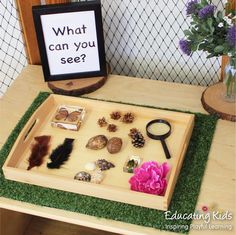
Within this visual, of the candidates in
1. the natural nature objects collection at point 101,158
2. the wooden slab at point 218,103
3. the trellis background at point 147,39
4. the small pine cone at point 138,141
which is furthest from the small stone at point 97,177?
the trellis background at point 147,39

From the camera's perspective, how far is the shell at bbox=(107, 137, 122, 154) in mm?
1141

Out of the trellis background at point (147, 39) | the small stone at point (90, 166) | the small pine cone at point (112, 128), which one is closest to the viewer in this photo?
the small stone at point (90, 166)

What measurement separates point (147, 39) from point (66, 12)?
1.10ft

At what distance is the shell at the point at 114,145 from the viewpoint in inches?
44.9

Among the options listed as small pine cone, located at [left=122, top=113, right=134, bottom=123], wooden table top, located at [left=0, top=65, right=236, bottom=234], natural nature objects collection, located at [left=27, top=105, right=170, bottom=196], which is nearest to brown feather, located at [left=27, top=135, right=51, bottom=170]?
natural nature objects collection, located at [left=27, top=105, right=170, bottom=196]

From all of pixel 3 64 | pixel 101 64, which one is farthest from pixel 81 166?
pixel 3 64

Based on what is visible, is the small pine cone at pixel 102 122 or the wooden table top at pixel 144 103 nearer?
the wooden table top at pixel 144 103

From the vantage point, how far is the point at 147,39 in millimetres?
1461

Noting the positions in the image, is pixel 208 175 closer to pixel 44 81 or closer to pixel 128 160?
pixel 128 160

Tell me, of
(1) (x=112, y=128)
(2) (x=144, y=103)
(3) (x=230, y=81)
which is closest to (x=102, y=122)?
(1) (x=112, y=128)

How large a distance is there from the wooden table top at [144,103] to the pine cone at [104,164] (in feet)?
0.48

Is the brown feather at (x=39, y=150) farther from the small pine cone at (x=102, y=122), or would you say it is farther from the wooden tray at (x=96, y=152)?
the small pine cone at (x=102, y=122)

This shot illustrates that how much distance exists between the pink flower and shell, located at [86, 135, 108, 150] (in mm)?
160

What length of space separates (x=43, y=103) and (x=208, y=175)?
1.71ft
